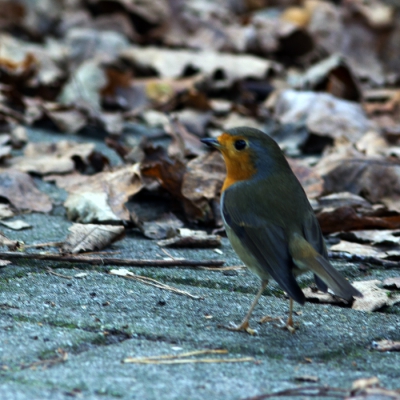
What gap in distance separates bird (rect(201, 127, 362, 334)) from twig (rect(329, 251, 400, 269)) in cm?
59

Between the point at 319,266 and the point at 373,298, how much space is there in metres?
0.53

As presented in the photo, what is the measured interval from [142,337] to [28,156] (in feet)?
9.82

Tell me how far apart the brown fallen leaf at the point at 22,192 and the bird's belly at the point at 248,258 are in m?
1.53

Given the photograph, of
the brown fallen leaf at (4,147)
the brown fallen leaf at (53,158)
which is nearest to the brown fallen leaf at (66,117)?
the brown fallen leaf at (53,158)

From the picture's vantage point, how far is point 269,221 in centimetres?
348

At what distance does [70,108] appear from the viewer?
672cm

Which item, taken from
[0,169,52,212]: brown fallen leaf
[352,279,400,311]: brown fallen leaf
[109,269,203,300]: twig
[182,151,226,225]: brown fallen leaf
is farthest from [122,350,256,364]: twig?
[0,169,52,212]: brown fallen leaf

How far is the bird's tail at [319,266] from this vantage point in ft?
9.64

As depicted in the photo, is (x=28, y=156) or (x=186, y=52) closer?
(x=28, y=156)

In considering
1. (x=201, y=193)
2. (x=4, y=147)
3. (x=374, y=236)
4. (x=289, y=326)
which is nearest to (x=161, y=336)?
(x=289, y=326)

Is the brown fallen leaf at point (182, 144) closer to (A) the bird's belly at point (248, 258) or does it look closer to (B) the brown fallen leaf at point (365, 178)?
(B) the brown fallen leaf at point (365, 178)

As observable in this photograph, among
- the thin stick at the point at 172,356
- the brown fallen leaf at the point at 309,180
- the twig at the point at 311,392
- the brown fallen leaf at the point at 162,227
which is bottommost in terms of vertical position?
the brown fallen leaf at the point at 162,227

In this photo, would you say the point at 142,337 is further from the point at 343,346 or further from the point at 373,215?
the point at 373,215

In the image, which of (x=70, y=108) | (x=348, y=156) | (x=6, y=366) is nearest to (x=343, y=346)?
(x=6, y=366)
